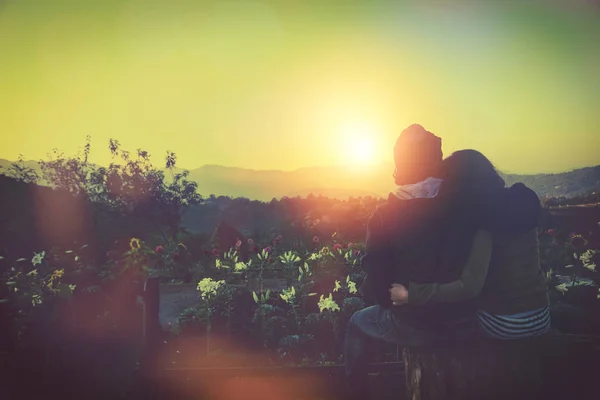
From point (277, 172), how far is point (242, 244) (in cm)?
82

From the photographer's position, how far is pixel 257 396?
10.8 ft

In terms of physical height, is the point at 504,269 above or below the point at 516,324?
above

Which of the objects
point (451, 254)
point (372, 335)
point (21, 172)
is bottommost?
point (372, 335)

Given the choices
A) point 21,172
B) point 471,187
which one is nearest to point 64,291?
point 21,172

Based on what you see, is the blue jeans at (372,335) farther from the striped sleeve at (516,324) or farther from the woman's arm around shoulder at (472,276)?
the woman's arm around shoulder at (472,276)

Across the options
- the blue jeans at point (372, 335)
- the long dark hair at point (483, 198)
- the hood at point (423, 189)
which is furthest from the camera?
the blue jeans at point (372, 335)

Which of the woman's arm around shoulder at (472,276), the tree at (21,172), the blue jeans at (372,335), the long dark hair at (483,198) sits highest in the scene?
the tree at (21,172)

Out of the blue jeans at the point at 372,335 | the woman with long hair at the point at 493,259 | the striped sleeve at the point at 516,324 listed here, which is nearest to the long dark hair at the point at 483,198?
the woman with long hair at the point at 493,259

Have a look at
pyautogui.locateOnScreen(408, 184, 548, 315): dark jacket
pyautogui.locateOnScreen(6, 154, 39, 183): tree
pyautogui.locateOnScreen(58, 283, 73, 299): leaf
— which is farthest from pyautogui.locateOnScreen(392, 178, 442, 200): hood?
pyautogui.locateOnScreen(6, 154, 39, 183): tree

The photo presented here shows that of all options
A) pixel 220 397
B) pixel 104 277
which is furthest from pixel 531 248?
pixel 104 277

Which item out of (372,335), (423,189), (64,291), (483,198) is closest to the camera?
(483,198)

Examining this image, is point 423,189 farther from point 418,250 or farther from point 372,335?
point 372,335

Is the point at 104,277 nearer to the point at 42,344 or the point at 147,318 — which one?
the point at 42,344

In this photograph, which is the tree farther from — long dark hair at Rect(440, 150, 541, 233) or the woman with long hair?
long dark hair at Rect(440, 150, 541, 233)
